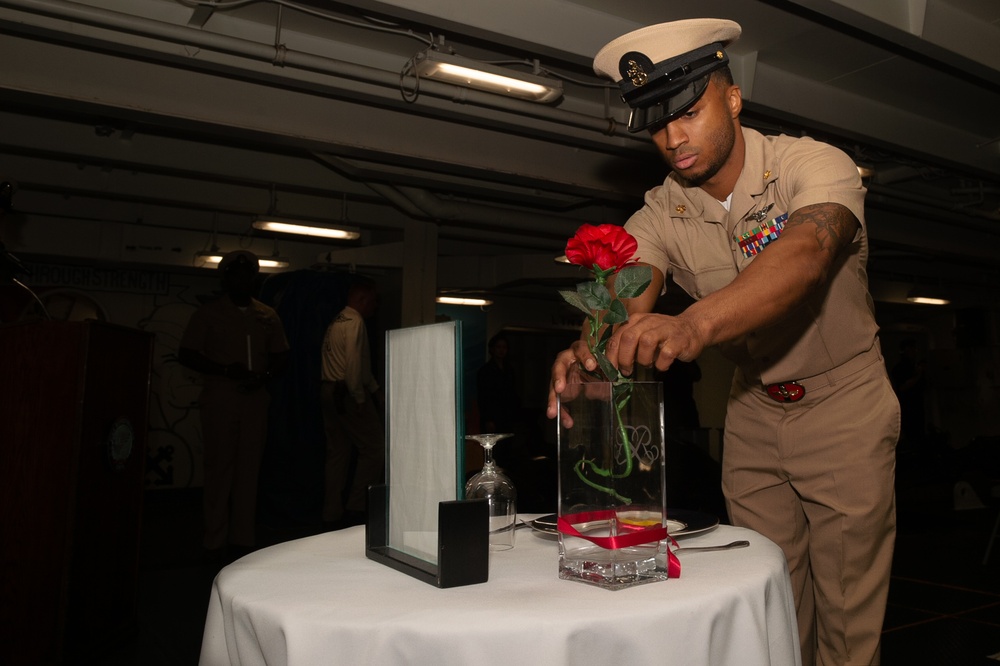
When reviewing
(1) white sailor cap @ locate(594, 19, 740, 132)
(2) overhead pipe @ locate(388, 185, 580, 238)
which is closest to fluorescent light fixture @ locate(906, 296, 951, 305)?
(2) overhead pipe @ locate(388, 185, 580, 238)

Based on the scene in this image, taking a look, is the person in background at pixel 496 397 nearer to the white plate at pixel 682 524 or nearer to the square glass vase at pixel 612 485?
the white plate at pixel 682 524

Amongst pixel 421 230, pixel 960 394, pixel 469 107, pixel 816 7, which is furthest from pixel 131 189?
pixel 960 394

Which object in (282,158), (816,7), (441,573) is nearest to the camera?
(441,573)

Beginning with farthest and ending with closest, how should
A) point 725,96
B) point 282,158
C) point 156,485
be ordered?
point 156,485
point 282,158
point 725,96

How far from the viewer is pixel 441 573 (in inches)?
36.7

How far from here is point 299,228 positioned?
7832 millimetres

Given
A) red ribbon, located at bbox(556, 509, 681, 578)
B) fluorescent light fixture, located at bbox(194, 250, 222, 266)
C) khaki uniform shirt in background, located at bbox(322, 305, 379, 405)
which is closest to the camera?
red ribbon, located at bbox(556, 509, 681, 578)

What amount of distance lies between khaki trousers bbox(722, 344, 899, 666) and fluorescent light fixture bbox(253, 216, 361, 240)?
672 centimetres

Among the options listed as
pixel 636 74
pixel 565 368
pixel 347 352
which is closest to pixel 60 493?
pixel 565 368

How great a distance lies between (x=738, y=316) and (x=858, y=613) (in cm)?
79

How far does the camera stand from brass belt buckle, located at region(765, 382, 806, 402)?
1.67 m

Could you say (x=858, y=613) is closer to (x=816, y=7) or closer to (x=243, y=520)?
(x=816, y=7)

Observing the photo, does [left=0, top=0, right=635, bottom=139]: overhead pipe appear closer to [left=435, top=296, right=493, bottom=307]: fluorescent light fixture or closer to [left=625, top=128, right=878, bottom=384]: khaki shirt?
[left=625, top=128, right=878, bottom=384]: khaki shirt

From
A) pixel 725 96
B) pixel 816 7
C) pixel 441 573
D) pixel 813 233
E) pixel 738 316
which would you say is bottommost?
pixel 441 573
